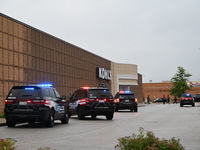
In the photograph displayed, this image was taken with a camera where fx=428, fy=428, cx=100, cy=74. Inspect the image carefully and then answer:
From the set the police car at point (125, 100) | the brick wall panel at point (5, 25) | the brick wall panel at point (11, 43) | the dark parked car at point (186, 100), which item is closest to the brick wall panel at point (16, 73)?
the brick wall panel at point (11, 43)

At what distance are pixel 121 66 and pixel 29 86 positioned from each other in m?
76.5

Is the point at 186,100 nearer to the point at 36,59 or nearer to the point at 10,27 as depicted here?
the point at 36,59

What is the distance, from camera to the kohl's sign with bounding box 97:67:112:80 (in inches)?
2955

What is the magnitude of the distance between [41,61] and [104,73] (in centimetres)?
3244

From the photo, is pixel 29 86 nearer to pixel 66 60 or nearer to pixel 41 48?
pixel 41 48

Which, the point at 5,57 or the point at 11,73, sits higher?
the point at 5,57

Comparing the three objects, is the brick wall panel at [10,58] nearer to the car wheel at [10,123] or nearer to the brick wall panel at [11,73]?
the brick wall panel at [11,73]

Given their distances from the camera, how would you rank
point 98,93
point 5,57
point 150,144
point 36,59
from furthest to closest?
1. point 36,59
2. point 5,57
3. point 98,93
4. point 150,144

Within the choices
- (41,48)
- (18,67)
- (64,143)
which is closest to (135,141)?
(64,143)

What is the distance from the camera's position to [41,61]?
4800cm

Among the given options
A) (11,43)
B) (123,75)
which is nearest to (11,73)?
(11,43)

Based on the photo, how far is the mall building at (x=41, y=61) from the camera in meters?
39.6

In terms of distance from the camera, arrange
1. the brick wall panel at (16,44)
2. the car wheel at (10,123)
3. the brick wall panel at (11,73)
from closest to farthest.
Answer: the car wheel at (10,123), the brick wall panel at (11,73), the brick wall panel at (16,44)

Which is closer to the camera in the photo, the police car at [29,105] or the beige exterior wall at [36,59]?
the police car at [29,105]
